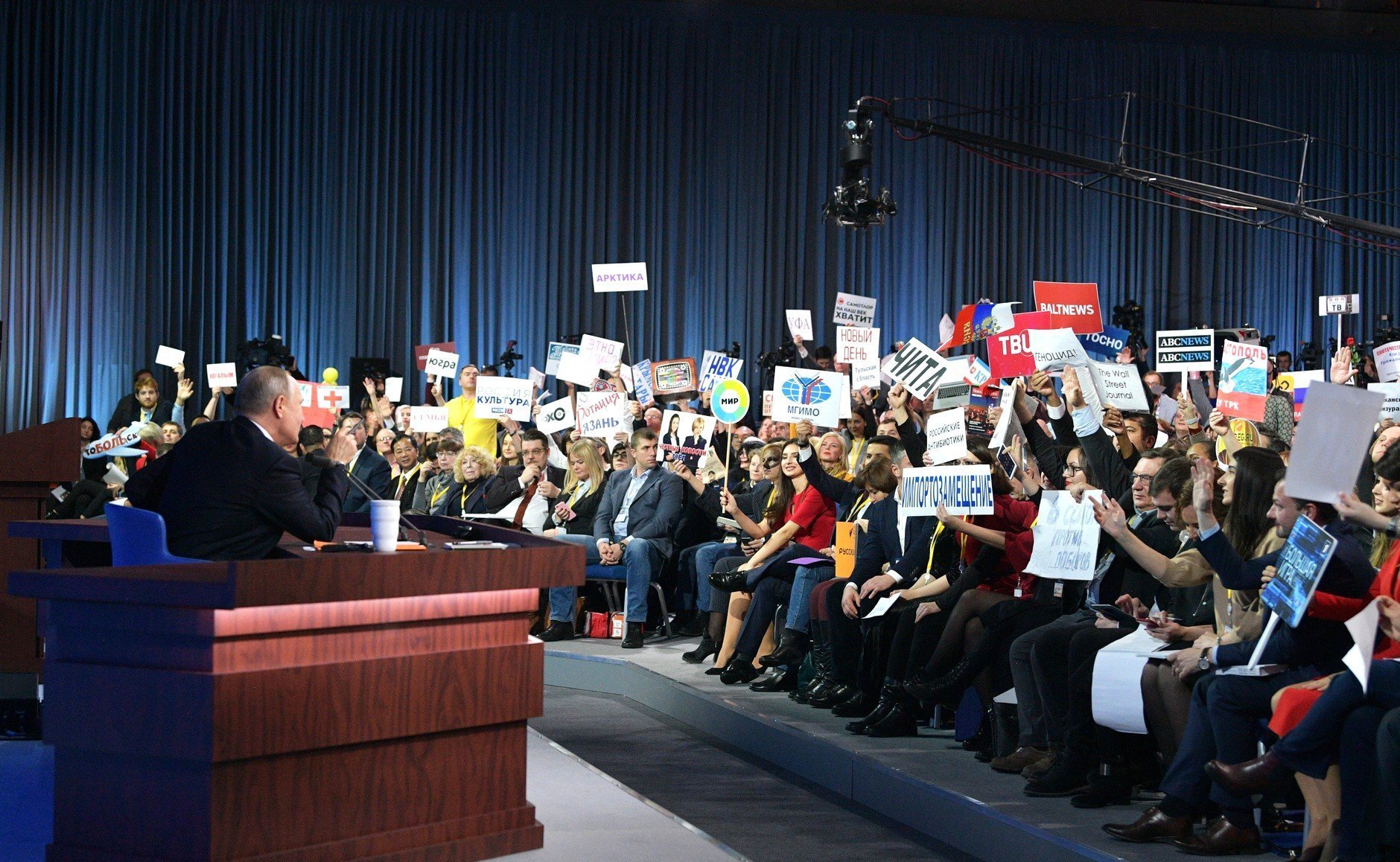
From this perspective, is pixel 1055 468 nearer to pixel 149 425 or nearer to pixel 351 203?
pixel 149 425

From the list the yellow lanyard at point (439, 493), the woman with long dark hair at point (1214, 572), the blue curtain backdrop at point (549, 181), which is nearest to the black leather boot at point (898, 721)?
the woman with long dark hair at point (1214, 572)

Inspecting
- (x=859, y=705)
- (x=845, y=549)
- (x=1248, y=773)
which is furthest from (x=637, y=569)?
(x=1248, y=773)

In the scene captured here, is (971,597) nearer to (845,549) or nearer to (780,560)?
(845,549)

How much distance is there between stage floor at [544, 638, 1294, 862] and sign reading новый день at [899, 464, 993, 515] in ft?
2.83

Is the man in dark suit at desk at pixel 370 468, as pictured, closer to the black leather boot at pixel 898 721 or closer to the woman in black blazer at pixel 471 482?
the woman in black blazer at pixel 471 482

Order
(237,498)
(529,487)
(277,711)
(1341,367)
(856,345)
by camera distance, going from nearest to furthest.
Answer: (277,711) → (237,498) → (1341,367) → (529,487) → (856,345)

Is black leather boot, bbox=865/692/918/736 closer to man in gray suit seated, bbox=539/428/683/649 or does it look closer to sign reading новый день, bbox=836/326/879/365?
man in gray suit seated, bbox=539/428/683/649

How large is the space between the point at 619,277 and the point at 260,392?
827 cm

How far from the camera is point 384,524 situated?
10.8 ft

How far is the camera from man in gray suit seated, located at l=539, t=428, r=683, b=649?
791cm

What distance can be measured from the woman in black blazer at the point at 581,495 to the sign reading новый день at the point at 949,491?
3143 mm

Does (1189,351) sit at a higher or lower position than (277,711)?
higher

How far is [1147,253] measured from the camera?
1528cm

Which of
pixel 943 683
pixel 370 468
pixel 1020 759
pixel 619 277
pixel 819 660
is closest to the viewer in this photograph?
pixel 1020 759
